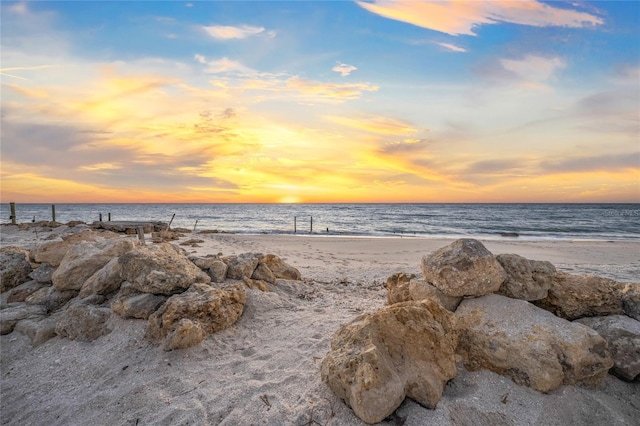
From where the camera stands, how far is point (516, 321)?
3887 mm

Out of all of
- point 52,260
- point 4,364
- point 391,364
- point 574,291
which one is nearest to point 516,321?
point 574,291

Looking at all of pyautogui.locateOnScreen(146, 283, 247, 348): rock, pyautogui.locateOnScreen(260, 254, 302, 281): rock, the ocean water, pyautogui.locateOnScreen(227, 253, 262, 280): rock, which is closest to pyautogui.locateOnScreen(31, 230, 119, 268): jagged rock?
pyautogui.locateOnScreen(227, 253, 262, 280): rock

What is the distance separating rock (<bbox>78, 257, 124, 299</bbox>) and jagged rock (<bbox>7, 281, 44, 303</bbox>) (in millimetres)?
1519

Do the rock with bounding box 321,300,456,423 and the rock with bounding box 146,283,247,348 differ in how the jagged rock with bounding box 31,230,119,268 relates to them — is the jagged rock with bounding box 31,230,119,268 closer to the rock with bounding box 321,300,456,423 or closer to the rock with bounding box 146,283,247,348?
the rock with bounding box 146,283,247,348

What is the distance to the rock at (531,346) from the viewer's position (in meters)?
3.49

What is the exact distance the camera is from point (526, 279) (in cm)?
431

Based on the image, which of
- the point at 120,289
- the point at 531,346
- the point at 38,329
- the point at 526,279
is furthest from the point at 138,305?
the point at 526,279

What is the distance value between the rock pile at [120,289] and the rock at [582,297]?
4489mm

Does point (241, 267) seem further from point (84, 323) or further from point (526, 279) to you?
point (526, 279)

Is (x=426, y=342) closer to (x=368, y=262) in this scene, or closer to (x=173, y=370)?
(x=173, y=370)

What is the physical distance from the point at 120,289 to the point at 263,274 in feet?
8.45

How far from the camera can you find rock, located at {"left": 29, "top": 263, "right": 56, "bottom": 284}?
7.00 metres

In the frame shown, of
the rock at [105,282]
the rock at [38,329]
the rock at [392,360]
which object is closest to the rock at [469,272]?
the rock at [392,360]

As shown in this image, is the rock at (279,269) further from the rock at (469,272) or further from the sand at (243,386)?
the rock at (469,272)
